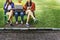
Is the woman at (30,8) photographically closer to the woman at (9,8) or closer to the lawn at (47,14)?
the lawn at (47,14)

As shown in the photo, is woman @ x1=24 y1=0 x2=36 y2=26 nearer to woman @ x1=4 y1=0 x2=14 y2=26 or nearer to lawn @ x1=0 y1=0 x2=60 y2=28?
lawn @ x1=0 y1=0 x2=60 y2=28

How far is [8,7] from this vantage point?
702 centimetres

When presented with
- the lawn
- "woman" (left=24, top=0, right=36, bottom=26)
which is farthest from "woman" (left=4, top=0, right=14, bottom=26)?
"woman" (left=24, top=0, right=36, bottom=26)

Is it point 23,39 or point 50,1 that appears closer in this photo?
point 23,39

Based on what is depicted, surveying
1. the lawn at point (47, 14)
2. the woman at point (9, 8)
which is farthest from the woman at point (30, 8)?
the woman at point (9, 8)

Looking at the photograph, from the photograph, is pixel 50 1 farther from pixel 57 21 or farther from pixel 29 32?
pixel 29 32

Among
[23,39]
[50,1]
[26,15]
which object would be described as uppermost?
[50,1]

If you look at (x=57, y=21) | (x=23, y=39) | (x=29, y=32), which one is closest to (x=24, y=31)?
(x=29, y=32)

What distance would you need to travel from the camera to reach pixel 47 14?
7.07 meters

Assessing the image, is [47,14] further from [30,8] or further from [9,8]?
[9,8]

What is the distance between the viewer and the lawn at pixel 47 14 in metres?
6.98

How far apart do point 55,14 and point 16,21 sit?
1294mm

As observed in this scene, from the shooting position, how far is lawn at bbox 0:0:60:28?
6984 mm

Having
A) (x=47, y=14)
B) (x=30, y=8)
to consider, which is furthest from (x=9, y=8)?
(x=47, y=14)
